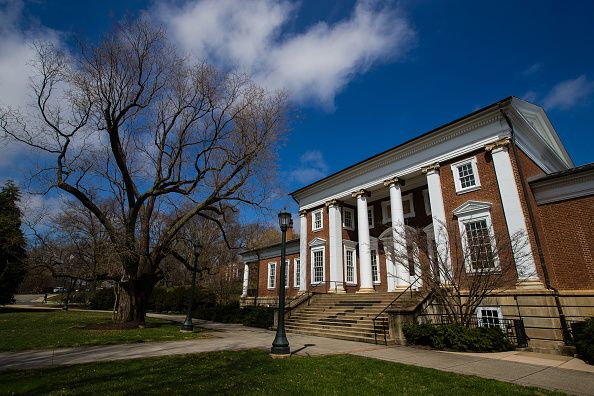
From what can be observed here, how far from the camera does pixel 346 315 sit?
17.3 meters

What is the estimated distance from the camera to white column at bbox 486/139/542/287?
44.4 feet

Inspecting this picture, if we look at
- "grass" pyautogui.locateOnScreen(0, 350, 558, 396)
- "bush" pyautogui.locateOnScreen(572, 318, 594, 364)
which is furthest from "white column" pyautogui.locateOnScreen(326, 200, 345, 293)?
"grass" pyautogui.locateOnScreen(0, 350, 558, 396)

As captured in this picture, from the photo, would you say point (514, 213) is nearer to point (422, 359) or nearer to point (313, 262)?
point (422, 359)

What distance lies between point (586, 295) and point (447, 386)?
35.2 ft


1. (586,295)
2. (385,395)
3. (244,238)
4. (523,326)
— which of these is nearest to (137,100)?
(385,395)

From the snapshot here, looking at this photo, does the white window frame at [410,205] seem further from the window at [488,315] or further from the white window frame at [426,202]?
the window at [488,315]

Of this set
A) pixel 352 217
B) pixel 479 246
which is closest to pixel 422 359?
pixel 479 246

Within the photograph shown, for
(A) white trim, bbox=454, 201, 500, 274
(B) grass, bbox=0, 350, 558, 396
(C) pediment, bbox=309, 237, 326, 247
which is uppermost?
(C) pediment, bbox=309, 237, 326, 247

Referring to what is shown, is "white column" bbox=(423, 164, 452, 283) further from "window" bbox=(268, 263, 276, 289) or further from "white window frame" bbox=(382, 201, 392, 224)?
"window" bbox=(268, 263, 276, 289)

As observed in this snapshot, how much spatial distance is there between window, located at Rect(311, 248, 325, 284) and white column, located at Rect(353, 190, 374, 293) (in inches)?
164

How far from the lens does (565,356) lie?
10.9 m

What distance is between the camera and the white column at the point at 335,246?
23.3 metres

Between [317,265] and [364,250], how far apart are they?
533cm

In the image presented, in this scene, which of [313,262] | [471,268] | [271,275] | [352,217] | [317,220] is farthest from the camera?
[271,275]
